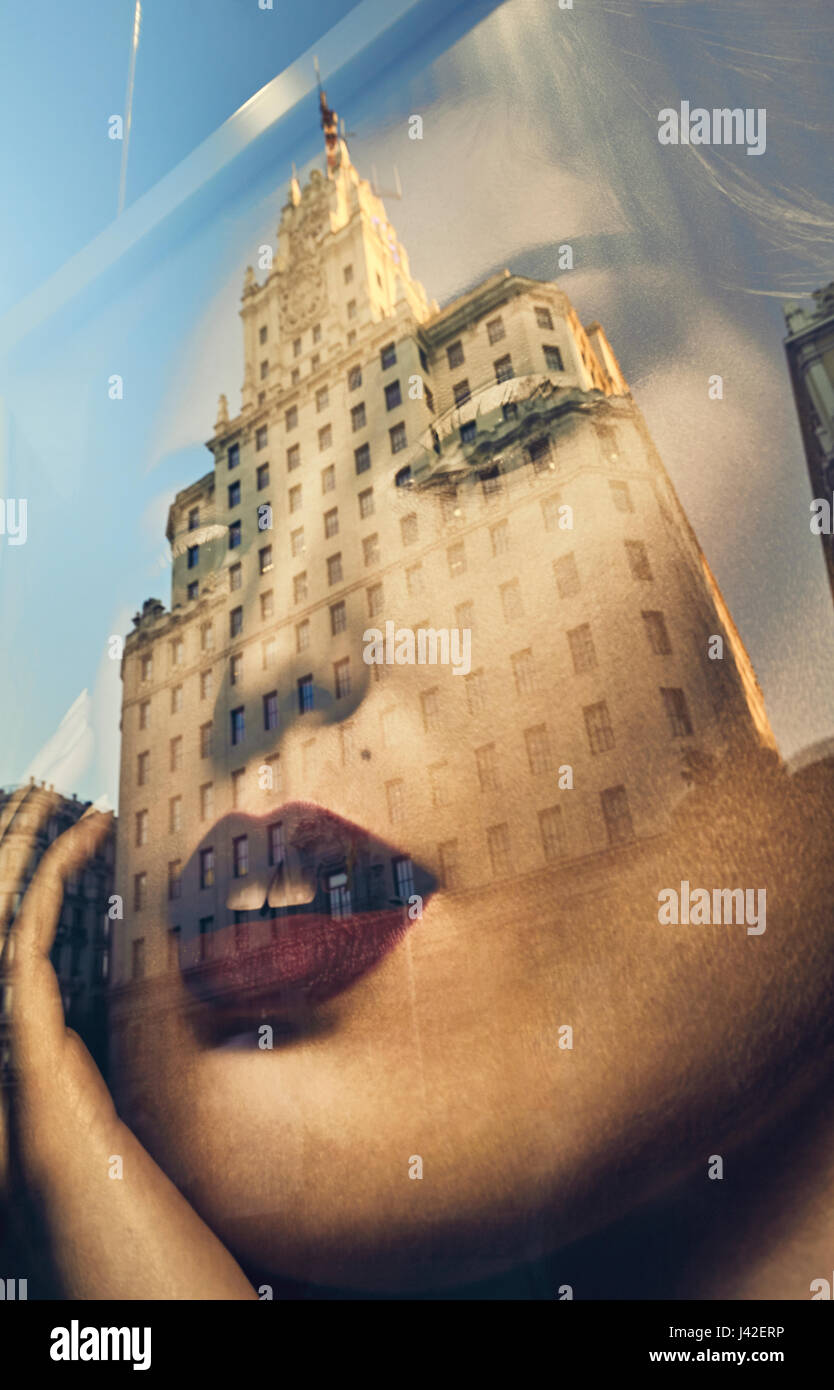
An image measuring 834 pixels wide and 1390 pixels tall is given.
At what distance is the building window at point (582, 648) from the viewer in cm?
554

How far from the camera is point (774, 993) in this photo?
14.4 feet

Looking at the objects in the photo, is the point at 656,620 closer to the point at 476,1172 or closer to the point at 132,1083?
the point at 476,1172

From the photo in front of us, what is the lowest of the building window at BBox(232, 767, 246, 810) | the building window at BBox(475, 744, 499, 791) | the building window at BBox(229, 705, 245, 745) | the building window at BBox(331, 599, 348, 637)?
the building window at BBox(475, 744, 499, 791)

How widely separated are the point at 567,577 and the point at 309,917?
3.03 meters

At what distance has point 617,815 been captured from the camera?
16.7ft

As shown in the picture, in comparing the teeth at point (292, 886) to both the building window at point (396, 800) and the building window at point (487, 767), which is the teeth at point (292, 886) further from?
the building window at point (487, 767)

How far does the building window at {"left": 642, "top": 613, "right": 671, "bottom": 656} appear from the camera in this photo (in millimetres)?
5297

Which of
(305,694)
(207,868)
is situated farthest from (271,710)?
(207,868)

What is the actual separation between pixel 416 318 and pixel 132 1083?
21.8 ft

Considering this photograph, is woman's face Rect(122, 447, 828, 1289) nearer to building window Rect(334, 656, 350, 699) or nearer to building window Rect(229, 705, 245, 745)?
building window Rect(334, 656, 350, 699)

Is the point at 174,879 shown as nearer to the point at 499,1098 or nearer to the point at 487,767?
the point at 487,767

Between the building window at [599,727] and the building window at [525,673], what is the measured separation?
17.0 inches

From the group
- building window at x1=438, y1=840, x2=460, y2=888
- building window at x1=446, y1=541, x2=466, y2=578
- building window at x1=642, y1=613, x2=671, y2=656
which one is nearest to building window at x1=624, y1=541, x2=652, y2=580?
building window at x1=642, y1=613, x2=671, y2=656

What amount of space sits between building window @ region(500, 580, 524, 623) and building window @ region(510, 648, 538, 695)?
0.30 meters
